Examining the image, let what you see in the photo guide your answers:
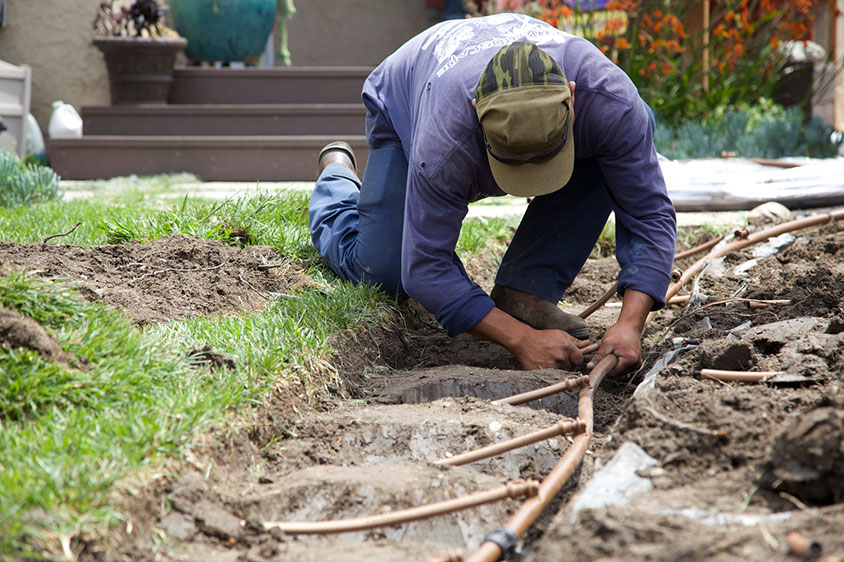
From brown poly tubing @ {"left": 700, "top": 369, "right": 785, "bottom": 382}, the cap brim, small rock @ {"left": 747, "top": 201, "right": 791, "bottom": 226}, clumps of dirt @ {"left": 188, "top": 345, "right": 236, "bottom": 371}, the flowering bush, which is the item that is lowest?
clumps of dirt @ {"left": 188, "top": 345, "right": 236, "bottom": 371}

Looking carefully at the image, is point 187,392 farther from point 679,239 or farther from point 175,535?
point 679,239

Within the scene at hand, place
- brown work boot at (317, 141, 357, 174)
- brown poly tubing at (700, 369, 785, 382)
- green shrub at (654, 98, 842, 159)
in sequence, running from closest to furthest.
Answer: brown poly tubing at (700, 369, 785, 382) < brown work boot at (317, 141, 357, 174) < green shrub at (654, 98, 842, 159)

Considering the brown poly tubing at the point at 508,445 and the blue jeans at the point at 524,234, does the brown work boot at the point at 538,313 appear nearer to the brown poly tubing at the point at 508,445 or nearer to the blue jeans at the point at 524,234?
the blue jeans at the point at 524,234

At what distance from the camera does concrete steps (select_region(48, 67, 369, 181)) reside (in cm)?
634

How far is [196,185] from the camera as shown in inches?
235

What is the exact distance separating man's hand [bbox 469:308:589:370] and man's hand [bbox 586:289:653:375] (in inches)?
3.0

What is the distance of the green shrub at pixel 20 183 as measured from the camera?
4.47m

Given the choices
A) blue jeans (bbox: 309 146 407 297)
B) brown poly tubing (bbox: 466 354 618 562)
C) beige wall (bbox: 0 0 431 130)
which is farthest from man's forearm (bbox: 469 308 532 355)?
beige wall (bbox: 0 0 431 130)

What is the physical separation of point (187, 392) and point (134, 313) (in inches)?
23.6

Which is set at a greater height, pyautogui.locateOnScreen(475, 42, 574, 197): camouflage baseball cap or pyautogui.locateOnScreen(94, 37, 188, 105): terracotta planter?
pyautogui.locateOnScreen(94, 37, 188, 105): terracotta planter

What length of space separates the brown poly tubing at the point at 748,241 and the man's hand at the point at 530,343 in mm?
742

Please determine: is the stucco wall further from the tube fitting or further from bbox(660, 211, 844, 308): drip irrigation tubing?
the tube fitting

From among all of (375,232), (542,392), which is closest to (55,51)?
(375,232)

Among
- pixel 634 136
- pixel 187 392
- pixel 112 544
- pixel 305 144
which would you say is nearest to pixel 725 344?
pixel 634 136
